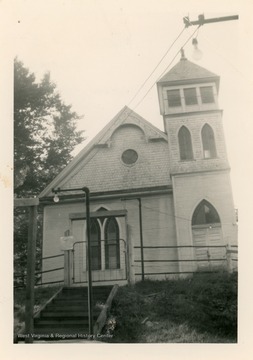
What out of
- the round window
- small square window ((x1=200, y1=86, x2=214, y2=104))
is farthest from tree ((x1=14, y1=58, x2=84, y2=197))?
small square window ((x1=200, y1=86, x2=214, y2=104))

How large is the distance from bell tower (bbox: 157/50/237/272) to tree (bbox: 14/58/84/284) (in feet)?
14.8

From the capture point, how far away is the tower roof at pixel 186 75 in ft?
50.8

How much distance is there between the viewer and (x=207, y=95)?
15.6 meters

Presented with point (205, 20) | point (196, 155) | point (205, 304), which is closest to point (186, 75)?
point (196, 155)

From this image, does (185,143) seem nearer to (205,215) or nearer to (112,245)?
(205,215)

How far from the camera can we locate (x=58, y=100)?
1803 cm

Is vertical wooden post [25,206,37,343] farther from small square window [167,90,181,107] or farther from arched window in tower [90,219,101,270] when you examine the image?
small square window [167,90,181,107]

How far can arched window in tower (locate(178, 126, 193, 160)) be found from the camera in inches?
602

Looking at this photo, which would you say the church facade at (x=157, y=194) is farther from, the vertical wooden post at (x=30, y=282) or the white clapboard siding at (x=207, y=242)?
the vertical wooden post at (x=30, y=282)

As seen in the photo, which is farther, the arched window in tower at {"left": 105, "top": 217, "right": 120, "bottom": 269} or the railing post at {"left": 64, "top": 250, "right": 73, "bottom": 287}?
the arched window in tower at {"left": 105, "top": 217, "right": 120, "bottom": 269}

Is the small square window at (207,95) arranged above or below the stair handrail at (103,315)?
above

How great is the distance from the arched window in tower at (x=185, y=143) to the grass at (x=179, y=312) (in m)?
4.91

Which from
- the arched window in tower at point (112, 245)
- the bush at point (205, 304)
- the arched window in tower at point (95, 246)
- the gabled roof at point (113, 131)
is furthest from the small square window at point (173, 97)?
Answer: the bush at point (205, 304)
